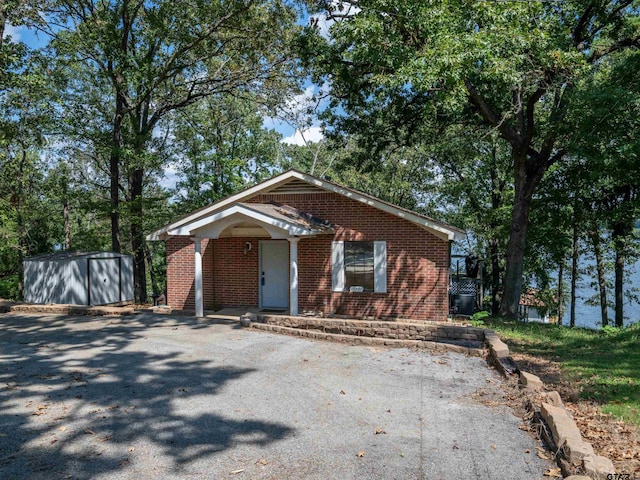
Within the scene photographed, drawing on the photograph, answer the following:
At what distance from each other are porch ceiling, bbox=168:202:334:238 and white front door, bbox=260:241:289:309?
4.23 feet

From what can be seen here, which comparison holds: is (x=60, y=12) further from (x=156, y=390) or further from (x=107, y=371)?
(x=156, y=390)

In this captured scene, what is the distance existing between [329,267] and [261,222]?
2539mm

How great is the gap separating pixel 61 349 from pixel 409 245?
28.3ft

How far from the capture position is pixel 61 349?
8.76 m

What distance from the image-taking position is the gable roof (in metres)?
12.0

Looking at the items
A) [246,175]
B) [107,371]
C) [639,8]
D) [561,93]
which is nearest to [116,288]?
[107,371]

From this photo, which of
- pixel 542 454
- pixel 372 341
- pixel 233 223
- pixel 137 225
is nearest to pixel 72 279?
pixel 137 225

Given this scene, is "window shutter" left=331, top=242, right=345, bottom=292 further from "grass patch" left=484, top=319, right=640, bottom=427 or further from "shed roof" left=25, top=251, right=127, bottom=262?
"shed roof" left=25, top=251, right=127, bottom=262

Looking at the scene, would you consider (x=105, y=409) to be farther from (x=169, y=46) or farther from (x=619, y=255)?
(x=619, y=255)

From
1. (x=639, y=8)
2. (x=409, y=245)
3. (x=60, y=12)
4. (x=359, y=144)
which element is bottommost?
(x=409, y=245)

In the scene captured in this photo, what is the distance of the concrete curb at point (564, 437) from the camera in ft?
12.0

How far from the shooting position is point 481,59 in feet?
35.9

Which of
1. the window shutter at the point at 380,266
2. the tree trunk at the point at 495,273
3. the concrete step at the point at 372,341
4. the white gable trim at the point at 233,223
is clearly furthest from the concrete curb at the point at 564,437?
the tree trunk at the point at 495,273

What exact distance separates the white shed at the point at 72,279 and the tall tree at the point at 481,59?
992 centimetres
